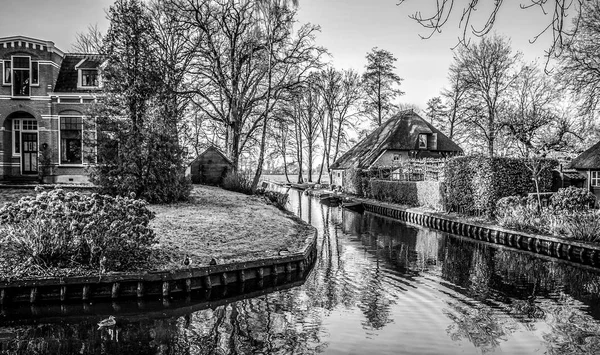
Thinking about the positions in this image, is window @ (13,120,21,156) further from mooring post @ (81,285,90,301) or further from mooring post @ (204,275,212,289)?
mooring post @ (204,275,212,289)

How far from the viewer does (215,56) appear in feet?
85.9

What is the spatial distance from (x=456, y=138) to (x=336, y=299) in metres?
42.7

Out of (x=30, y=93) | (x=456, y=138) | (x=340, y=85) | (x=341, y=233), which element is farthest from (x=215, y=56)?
(x=456, y=138)

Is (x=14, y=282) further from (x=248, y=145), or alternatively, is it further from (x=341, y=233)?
(x=248, y=145)

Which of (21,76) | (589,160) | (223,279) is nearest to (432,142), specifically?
(589,160)

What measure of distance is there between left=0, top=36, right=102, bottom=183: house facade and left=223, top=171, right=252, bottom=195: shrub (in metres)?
7.88

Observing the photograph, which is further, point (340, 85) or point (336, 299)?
point (340, 85)

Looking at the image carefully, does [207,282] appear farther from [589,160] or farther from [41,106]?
[589,160]

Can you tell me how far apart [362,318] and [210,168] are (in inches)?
820

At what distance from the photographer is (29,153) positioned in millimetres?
25609

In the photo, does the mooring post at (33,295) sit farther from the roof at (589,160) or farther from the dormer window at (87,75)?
the roof at (589,160)

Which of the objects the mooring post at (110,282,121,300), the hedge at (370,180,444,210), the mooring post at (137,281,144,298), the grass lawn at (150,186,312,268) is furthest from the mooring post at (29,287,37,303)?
the hedge at (370,180,444,210)

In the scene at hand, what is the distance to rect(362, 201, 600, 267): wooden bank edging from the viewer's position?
1386 cm

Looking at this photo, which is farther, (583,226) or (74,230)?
(583,226)
